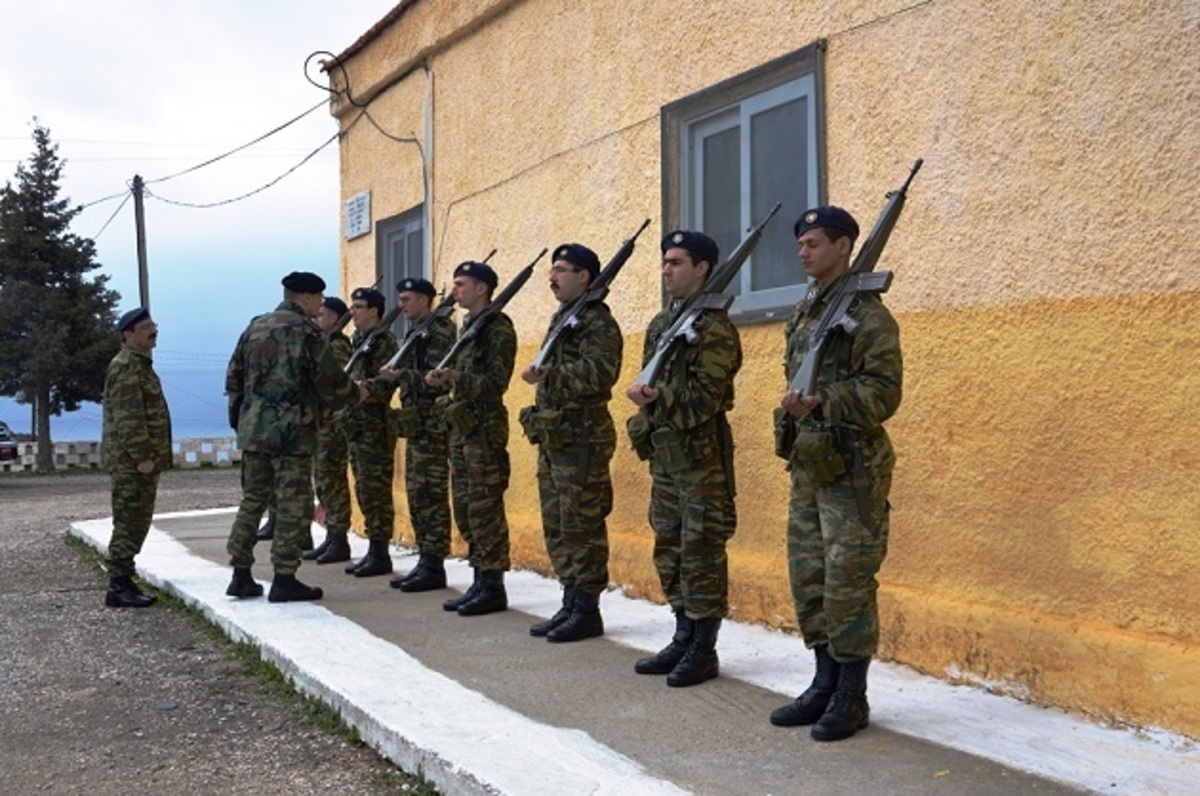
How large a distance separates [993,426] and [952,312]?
0.50 meters

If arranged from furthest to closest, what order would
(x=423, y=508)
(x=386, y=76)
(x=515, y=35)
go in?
(x=386, y=76), (x=515, y=35), (x=423, y=508)

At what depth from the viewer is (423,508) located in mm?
7426

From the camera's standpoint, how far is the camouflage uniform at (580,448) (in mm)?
5703

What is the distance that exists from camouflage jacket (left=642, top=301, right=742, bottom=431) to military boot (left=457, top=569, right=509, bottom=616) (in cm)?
201

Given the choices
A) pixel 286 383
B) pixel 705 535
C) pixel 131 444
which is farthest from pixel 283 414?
pixel 705 535

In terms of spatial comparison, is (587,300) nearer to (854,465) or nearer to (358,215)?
(854,465)

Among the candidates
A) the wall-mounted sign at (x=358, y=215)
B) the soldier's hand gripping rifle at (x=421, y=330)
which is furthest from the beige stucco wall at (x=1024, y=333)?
the wall-mounted sign at (x=358, y=215)

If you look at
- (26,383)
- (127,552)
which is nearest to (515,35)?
(127,552)

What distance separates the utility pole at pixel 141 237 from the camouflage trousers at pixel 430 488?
81.5ft

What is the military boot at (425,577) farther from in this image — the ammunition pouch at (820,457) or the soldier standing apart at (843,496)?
the ammunition pouch at (820,457)

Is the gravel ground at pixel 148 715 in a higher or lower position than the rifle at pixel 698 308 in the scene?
lower

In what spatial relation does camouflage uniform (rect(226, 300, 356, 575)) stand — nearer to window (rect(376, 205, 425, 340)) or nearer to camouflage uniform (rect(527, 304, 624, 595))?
camouflage uniform (rect(527, 304, 624, 595))

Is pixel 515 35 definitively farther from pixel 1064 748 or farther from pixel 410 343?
pixel 1064 748

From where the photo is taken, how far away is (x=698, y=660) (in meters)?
4.87
